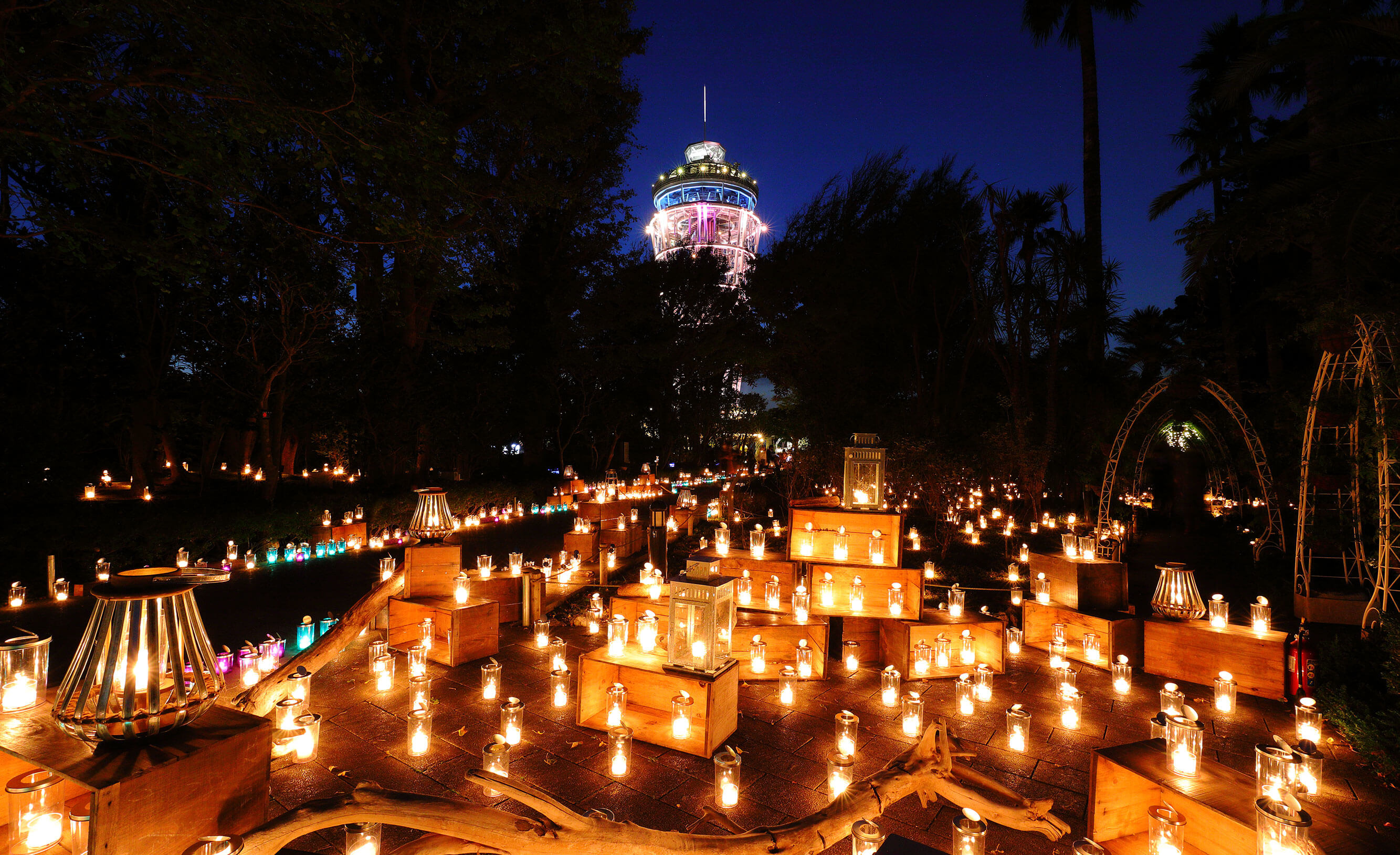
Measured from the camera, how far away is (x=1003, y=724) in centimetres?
473

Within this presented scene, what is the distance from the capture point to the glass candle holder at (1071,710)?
15.2 ft

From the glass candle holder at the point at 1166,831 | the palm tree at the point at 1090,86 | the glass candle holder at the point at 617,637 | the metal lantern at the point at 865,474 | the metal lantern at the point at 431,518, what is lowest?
Answer: the glass candle holder at the point at 1166,831

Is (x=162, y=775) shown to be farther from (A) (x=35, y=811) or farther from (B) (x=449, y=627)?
(B) (x=449, y=627)

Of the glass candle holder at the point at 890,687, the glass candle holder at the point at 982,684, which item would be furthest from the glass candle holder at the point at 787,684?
the glass candle holder at the point at 982,684

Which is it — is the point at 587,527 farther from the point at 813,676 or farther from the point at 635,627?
the point at 813,676

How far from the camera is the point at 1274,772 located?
9.13ft

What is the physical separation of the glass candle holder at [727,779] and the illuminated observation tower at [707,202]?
56.0 m

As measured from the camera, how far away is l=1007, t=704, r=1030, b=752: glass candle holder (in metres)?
4.28

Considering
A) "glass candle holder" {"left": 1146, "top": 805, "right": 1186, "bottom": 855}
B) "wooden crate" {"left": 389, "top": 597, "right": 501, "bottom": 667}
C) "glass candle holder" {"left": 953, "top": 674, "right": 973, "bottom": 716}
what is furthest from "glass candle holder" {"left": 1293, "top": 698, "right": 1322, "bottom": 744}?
"wooden crate" {"left": 389, "top": 597, "right": 501, "bottom": 667}

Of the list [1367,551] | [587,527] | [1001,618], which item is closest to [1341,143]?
[1367,551]

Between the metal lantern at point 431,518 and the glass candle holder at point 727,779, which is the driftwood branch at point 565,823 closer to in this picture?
→ the glass candle holder at point 727,779

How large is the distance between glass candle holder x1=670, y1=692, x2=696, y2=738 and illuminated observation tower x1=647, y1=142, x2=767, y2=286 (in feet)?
182

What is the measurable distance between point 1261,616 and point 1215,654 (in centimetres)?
50

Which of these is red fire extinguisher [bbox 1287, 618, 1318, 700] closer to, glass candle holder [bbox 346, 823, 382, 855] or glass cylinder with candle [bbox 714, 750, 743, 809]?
glass cylinder with candle [bbox 714, 750, 743, 809]
